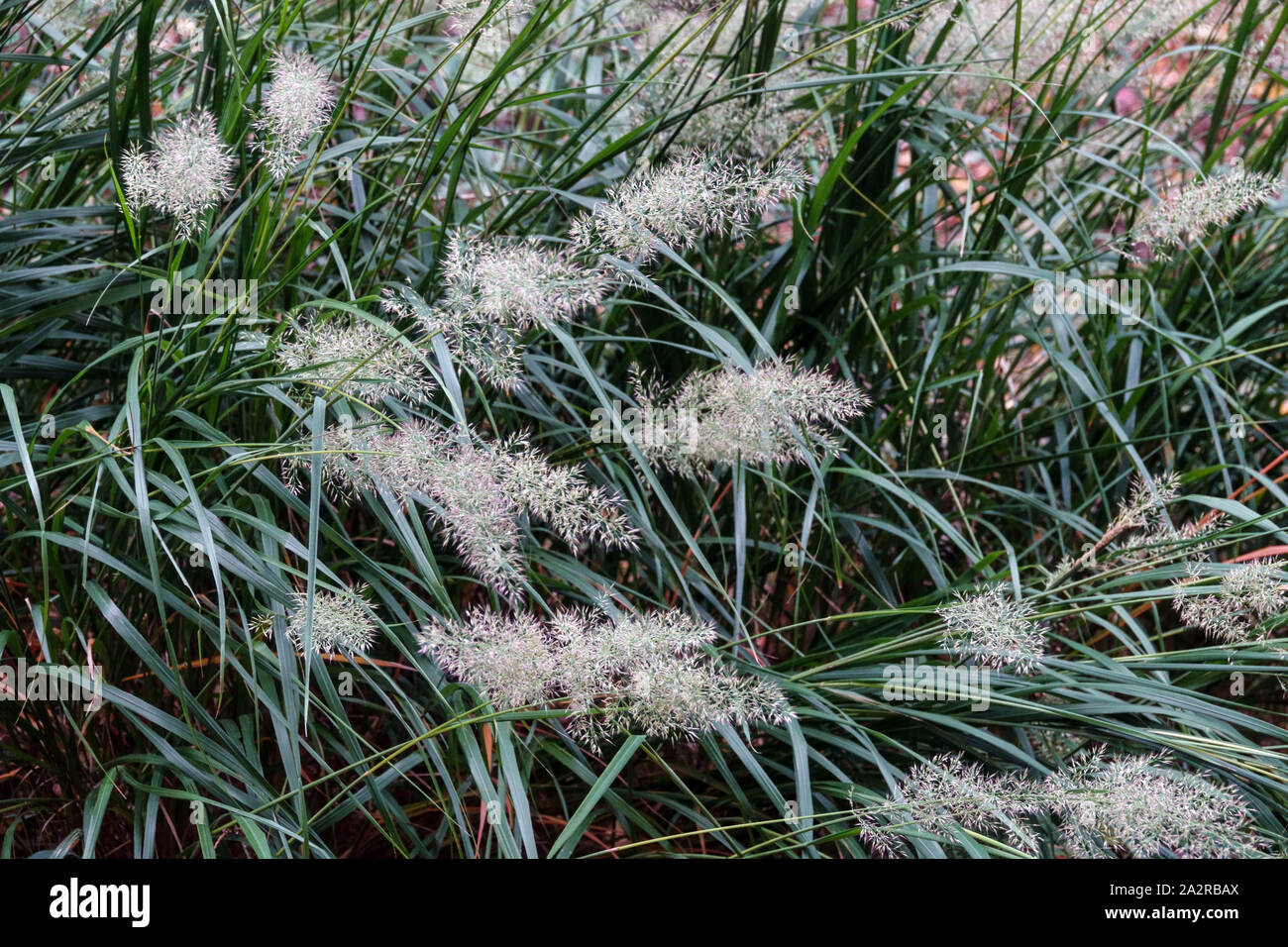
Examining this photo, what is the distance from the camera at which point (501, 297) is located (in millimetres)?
1306

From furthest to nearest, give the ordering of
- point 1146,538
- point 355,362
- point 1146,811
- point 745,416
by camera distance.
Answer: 1. point 1146,538
2. point 745,416
3. point 355,362
4. point 1146,811

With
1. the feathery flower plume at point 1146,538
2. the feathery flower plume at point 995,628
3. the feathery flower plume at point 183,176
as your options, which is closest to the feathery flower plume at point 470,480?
the feathery flower plume at point 183,176

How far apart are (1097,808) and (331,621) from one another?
987 mm

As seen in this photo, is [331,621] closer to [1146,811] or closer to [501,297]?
[501,297]

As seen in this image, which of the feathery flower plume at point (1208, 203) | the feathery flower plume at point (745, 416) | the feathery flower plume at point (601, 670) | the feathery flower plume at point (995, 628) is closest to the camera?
the feathery flower plume at point (601, 670)

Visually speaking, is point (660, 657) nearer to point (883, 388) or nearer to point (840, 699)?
point (840, 699)

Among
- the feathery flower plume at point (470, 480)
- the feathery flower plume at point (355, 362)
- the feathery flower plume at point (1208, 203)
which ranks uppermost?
the feathery flower plume at point (1208, 203)

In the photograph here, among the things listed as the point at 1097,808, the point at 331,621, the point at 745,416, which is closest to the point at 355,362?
the point at 331,621

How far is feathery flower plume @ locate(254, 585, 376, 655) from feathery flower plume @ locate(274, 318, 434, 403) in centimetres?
28

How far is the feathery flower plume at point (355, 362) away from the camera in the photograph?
4.51 ft

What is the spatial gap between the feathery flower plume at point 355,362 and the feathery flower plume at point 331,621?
0.28 meters

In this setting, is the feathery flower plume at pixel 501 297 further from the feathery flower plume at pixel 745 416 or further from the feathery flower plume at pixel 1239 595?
the feathery flower plume at pixel 1239 595

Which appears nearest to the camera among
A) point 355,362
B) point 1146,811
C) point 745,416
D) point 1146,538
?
point 1146,811
